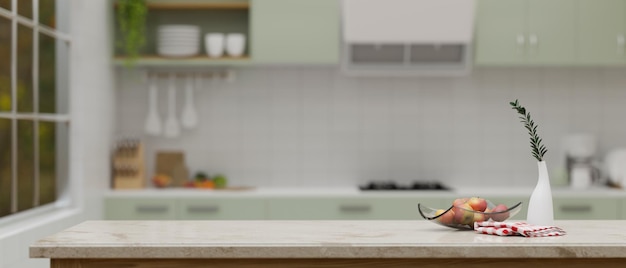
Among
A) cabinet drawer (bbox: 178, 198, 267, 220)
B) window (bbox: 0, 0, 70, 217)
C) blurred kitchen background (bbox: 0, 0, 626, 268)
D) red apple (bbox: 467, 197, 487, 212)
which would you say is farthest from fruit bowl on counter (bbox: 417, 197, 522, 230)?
cabinet drawer (bbox: 178, 198, 267, 220)

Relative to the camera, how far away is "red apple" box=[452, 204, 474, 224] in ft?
8.44

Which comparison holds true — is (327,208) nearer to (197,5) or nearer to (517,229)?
(197,5)

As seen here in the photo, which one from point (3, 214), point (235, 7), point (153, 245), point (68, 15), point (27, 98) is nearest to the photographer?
point (153, 245)

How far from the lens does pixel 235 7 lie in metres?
5.28

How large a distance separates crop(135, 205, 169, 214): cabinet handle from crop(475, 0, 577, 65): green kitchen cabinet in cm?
208

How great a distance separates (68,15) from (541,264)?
3161 mm

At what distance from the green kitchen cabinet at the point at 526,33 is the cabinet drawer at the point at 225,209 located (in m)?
1.61

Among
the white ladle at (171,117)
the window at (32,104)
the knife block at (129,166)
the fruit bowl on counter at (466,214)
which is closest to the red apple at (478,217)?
the fruit bowl on counter at (466,214)

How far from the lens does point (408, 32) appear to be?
504cm

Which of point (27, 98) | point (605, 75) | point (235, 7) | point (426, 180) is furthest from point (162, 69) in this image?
point (605, 75)

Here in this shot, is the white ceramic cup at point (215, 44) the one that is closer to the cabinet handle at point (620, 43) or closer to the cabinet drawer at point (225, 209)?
Answer: the cabinet drawer at point (225, 209)

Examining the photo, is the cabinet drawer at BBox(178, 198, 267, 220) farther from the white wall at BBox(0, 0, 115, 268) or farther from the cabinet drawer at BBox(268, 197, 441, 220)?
the white wall at BBox(0, 0, 115, 268)

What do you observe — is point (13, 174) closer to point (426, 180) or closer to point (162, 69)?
point (162, 69)

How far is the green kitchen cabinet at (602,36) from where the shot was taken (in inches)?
200
